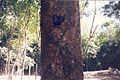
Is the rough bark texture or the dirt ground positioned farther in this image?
the dirt ground

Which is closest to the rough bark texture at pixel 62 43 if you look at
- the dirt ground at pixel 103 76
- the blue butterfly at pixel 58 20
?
the blue butterfly at pixel 58 20

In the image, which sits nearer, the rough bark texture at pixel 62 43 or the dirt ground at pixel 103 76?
the rough bark texture at pixel 62 43

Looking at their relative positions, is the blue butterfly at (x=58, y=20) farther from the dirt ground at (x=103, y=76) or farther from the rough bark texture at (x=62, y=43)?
the dirt ground at (x=103, y=76)

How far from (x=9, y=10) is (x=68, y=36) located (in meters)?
13.7

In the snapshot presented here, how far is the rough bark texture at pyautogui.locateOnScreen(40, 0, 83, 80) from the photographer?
254cm

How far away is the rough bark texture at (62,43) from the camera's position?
254 centimetres

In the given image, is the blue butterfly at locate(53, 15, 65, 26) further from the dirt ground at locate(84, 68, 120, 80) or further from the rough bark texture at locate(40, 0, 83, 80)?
the dirt ground at locate(84, 68, 120, 80)

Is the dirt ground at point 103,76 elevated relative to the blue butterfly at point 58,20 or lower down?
lower down

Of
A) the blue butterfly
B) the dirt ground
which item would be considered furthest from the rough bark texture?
the dirt ground

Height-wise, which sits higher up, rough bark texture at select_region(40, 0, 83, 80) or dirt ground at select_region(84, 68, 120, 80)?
rough bark texture at select_region(40, 0, 83, 80)

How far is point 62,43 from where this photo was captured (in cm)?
256

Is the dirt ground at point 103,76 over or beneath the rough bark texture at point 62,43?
beneath

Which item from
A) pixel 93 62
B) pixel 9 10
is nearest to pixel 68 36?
pixel 9 10

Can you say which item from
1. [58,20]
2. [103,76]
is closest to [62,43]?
[58,20]
